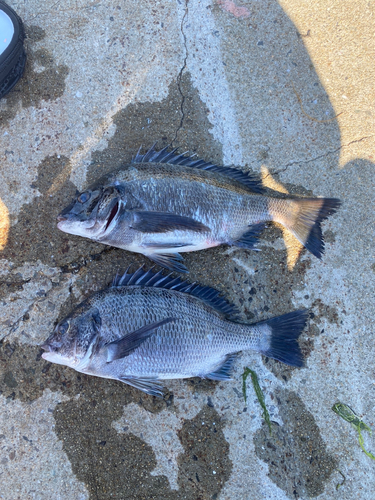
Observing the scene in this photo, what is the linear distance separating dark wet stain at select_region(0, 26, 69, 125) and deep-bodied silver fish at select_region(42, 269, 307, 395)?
5.65 feet

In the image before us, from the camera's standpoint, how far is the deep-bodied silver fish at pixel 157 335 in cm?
250

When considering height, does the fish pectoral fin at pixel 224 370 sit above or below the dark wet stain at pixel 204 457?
above

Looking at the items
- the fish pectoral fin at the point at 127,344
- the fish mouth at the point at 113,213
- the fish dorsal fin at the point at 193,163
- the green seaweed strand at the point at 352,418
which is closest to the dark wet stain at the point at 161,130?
the fish dorsal fin at the point at 193,163

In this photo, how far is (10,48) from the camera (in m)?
2.80

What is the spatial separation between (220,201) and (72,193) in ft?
4.40

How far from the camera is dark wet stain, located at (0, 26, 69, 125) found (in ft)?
10.0

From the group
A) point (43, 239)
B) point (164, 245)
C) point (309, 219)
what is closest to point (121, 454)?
point (164, 245)

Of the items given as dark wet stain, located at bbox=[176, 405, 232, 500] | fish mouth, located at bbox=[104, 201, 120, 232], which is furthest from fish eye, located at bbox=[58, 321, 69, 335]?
dark wet stain, located at bbox=[176, 405, 232, 500]

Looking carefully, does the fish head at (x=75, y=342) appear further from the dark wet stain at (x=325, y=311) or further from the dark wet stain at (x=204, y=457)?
the dark wet stain at (x=325, y=311)

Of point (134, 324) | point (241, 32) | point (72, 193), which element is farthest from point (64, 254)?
point (241, 32)

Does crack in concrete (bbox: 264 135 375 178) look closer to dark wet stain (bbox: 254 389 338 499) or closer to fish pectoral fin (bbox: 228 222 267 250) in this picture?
fish pectoral fin (bbox: 228 222 267 250)

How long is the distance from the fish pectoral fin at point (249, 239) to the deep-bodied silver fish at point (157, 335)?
1.53 ft

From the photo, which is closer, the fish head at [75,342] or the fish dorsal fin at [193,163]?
the fish head at [75,342]

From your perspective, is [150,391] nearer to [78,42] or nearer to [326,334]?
[326,334]
